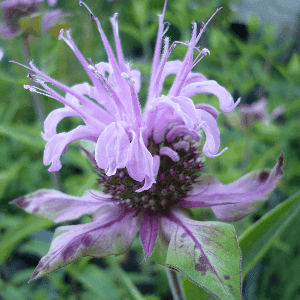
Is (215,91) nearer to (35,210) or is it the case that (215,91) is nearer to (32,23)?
(35,210)

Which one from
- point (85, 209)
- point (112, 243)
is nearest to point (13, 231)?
point (85, 209)

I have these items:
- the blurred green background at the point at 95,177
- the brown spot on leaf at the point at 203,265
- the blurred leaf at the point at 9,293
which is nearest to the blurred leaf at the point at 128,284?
the blurred green background at the point at 95,177

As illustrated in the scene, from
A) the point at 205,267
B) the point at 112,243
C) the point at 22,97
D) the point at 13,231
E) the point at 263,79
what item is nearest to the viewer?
the point at 205,267

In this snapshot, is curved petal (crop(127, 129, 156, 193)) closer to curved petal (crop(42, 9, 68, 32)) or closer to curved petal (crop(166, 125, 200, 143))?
curved petal (crop(166, 125, 200, 143))

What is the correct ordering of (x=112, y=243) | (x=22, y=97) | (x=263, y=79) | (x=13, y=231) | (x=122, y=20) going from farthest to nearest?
(x=122, y=20) < (x=22, y=97) < (x=263, y=79) < (x=13, y=231) < (x=112, y=243)

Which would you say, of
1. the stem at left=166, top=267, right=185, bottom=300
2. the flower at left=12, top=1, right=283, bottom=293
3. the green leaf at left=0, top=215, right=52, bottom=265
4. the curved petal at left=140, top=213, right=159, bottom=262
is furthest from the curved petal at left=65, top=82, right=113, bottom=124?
the green leaf at left=0, top=215, right=52, bottom=265

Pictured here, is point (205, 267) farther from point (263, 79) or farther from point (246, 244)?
point (263, 79)
